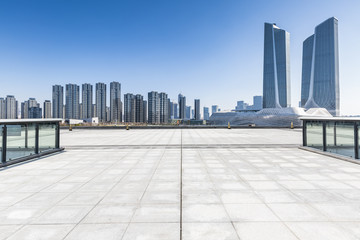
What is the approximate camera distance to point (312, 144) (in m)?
11.5

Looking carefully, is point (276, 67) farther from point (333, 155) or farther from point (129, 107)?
point (333, 155)

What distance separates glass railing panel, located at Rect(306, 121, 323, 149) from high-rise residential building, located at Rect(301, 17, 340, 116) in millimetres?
171639

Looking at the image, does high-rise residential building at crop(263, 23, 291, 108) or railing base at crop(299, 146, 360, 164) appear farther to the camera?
high-rise residential building at crop(263, 23, 291, 108)

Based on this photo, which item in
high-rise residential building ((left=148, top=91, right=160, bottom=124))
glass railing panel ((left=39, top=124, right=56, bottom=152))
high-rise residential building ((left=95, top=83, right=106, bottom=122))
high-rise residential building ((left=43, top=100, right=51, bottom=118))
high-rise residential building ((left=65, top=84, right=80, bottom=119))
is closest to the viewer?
glass railing panel ((left=39, top=124, right=56, bottom=152))

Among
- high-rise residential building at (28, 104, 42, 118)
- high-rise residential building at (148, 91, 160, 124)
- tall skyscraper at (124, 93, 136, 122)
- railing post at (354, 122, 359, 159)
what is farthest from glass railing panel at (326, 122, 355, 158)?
high-rise residential building at (28, 104, 42, 118)

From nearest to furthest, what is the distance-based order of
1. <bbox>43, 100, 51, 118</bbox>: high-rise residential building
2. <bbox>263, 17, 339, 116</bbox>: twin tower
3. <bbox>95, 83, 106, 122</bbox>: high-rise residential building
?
<bbox>263, 17, 339, 116</bbox>: twin tower → <bbox>95, 83, 106, 122</bbox>: high-rise residential building → <bbox>43, 100, 51, 118</bbox>: high-rise residential building

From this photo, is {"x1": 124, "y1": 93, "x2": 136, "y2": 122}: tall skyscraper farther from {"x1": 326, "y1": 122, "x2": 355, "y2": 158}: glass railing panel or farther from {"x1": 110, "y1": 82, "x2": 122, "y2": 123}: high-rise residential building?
{"x1": 326, "y1": 122, "x2": 355, "y2": 158}: glass railing panel

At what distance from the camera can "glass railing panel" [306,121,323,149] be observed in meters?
10.6

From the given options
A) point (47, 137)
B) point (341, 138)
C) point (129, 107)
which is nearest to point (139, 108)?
point (129, 107)

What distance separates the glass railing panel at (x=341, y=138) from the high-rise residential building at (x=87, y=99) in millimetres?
175298

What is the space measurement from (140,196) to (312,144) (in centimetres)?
1159

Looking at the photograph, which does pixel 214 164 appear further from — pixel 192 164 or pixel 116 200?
pixel 116 200

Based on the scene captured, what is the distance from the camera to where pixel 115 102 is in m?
172

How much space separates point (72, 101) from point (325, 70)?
712ft
